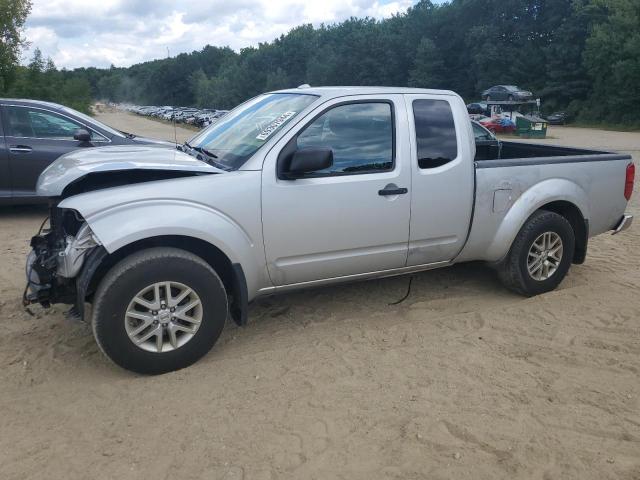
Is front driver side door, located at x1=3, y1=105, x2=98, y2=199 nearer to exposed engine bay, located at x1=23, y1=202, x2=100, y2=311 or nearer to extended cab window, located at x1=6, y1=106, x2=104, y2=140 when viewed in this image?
extended cab window, located at x1=6, y1=106, x2=104, y2=140

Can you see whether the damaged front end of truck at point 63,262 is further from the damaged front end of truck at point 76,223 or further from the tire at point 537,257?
the tire at point 537,257

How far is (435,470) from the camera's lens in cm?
277

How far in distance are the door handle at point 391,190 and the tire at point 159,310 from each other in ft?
4.48

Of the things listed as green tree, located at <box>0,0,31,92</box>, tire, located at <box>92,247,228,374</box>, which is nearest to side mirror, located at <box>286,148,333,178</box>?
tire, located at <box>92,247,228,374</box>

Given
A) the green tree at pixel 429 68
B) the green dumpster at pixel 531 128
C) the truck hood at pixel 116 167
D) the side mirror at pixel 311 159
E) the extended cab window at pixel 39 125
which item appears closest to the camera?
the truck hood at pixel 116 167

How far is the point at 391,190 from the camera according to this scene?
4195 millimetres

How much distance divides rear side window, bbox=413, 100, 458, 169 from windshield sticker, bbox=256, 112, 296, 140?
3.33ft

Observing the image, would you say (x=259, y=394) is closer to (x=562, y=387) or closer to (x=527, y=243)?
(x=562, y=387)

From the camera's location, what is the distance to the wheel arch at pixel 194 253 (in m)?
3.44

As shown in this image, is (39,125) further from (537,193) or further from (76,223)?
(537,193)

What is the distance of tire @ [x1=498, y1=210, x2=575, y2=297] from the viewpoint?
192 inches

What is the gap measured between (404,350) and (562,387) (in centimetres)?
104

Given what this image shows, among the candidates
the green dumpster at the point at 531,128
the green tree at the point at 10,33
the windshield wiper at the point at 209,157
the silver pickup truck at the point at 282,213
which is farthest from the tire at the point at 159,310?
the green dumpster at the point at 531,128

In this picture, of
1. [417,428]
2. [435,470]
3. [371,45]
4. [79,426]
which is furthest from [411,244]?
[371,45]
